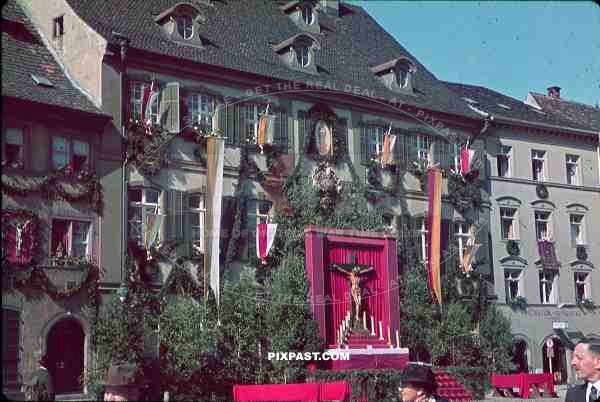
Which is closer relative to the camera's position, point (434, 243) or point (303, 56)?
point (303, 56)

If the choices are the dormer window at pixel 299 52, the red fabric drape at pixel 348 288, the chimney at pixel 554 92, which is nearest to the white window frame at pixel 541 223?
the red fabric drape at pixel 348 288

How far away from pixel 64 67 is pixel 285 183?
276 inches

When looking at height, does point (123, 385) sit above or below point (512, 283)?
below

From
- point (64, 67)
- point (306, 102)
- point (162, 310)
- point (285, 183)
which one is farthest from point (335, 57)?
point (162, 310)

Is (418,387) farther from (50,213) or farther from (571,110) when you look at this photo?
(571,110)

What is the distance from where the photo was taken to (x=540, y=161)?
34.4m

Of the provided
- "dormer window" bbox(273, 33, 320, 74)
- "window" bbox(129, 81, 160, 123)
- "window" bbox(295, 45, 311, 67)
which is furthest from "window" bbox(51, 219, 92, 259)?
"window" bbox(295, 45, 311, 67)

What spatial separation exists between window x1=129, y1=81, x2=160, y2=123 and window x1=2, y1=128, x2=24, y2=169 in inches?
129

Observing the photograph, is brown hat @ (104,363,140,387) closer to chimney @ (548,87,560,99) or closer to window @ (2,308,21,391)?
window @ (2,308,21,391)

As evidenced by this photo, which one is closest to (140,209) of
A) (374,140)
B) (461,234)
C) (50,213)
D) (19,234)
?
(50,213)

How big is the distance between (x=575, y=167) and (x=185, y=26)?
16720mm

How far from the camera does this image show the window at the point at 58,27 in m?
24.7

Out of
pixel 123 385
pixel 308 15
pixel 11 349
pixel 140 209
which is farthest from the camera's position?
pixel 308 15

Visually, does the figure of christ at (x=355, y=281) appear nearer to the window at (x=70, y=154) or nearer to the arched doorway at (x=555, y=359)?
the window at (x=70, y=154)
